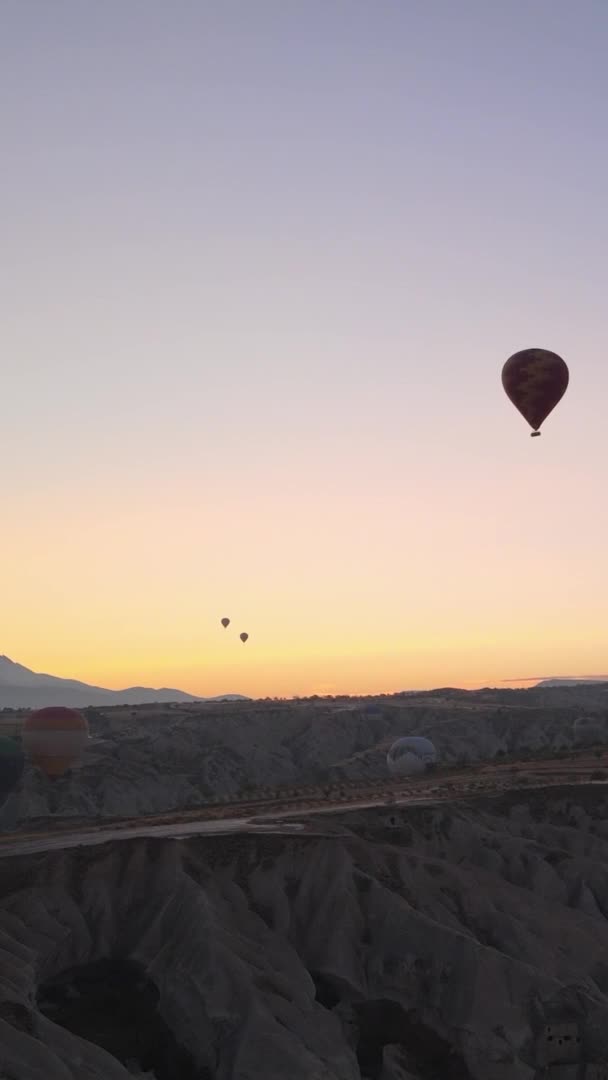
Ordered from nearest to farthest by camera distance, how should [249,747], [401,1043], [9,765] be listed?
[401,1043] < [9,765] < [249,747]

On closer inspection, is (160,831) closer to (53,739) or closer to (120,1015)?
(120,1015)

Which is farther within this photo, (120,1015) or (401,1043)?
(401,1043)

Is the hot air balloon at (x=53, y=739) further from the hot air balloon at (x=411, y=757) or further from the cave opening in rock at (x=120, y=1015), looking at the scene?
the cave opening in rock at (x=120, y=1015)

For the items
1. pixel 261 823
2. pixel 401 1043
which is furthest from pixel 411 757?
pixel 401 1043

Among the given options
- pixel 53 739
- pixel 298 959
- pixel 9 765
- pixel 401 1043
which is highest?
pixel 53 739

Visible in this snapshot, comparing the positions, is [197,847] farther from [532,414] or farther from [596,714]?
[596,714]

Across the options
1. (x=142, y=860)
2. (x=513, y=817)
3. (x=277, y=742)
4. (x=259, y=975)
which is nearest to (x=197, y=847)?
(x=142, y=860)
